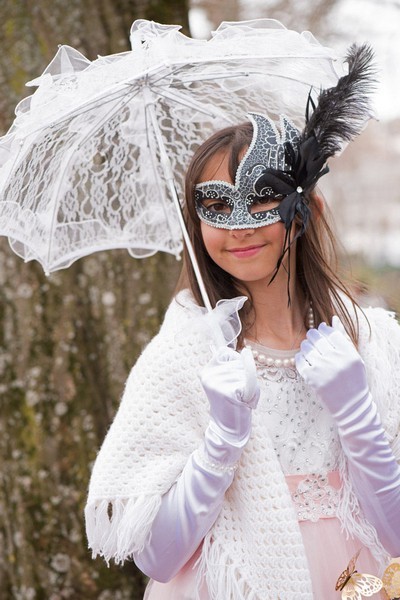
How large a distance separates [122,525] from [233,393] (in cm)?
48

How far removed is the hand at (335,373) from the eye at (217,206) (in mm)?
430

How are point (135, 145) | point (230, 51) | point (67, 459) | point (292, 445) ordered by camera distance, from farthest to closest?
point (67, 459), point (135, 145), point (292, 445), point (230, 51)

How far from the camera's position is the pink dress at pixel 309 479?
82.8 inches

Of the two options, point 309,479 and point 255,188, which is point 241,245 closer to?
point 255,188

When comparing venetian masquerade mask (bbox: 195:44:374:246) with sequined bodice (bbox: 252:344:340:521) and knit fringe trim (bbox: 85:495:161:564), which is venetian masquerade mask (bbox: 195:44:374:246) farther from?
knit fringe trim (bbox: 85:495:161:564)

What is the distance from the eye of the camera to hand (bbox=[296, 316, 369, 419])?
2021 mm

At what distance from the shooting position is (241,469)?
6.93 ft

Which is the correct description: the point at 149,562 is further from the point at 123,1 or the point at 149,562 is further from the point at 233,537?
the point at 123,1

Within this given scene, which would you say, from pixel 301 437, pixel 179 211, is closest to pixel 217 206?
pixel 179 211

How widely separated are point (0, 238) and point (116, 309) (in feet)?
1.88

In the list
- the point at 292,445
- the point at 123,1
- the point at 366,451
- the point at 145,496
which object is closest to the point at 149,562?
the point at 145,496

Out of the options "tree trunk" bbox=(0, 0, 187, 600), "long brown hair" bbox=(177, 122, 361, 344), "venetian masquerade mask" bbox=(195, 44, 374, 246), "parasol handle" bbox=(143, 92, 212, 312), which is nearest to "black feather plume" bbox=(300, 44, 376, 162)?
"venetian masquerade mask" bbox=(195, 44, 374, 246)

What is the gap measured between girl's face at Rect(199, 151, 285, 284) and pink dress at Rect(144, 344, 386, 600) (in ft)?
0.89

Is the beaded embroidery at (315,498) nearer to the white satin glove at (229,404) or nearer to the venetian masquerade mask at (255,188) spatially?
the white satin glove at (229,404)
